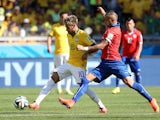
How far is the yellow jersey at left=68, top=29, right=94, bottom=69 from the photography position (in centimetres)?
1481

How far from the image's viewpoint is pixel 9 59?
79.7 feet

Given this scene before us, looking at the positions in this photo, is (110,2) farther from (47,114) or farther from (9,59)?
(47,114)

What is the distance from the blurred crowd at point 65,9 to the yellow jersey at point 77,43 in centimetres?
1347

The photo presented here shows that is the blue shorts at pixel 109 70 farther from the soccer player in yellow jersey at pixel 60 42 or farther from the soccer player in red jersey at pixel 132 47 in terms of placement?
the soccer player in red jersey at pixel 132 47

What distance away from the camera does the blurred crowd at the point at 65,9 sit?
29.2 meters

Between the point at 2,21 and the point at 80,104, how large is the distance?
13.1m

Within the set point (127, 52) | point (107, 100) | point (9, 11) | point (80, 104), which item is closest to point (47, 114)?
point (80, 104)

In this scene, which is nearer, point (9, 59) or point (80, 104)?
point (80, 104)

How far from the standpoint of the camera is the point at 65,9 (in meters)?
30.8

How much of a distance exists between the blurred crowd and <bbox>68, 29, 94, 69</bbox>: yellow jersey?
13470 millimetres

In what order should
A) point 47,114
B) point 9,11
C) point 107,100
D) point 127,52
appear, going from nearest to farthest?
point 47,114, point 107,100, point 127,52, point 9,11

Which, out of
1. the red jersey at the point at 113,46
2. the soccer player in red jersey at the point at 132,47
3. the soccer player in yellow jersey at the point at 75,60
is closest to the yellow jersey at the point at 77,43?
the soccer player in yellow jersey at the point at 75,60

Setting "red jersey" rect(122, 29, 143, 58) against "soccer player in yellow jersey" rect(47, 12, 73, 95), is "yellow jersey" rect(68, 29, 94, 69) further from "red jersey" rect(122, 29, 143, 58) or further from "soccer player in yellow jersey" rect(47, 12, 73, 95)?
"red jersey" rect(122, 29, 143, 58)

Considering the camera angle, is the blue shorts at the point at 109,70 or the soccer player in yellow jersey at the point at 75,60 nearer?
the blue shorts at the point at 109,70
